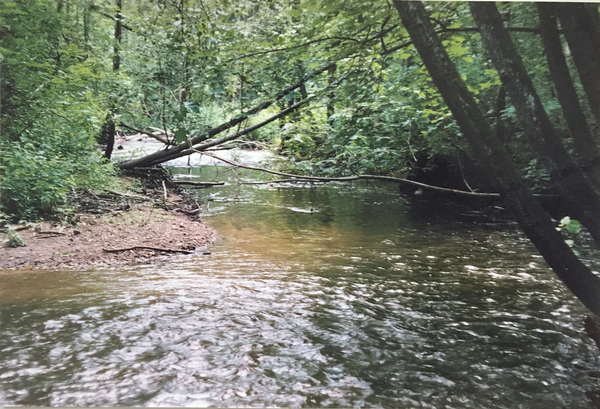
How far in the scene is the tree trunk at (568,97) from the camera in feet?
6.24

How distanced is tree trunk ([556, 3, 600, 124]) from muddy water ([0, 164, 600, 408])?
121 cm

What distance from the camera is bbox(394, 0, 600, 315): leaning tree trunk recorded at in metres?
1.73

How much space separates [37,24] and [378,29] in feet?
7.19

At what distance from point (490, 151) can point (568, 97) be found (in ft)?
1.88

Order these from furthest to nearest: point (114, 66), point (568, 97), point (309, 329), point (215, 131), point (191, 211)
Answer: point (191, 211), point (114, 66), point (215, 131), point (309, 329), point (568, 97)

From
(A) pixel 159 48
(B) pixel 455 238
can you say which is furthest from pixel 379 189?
(A) pixel 159 48

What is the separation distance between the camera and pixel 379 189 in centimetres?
304

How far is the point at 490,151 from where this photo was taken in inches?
69.5

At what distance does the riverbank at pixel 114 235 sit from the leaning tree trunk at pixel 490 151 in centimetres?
239

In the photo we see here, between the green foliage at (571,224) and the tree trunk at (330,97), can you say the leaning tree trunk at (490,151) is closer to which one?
the green foliage at (571,224)

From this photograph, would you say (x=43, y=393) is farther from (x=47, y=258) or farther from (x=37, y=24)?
(x=37, y=24)

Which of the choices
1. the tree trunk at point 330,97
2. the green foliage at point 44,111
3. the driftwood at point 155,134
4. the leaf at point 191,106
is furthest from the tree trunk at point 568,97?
the green foliage at point 44,111

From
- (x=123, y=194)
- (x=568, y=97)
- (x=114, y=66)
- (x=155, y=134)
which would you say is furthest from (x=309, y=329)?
(x=114, y=66)

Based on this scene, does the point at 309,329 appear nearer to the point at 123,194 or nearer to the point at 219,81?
the point at 219,81
